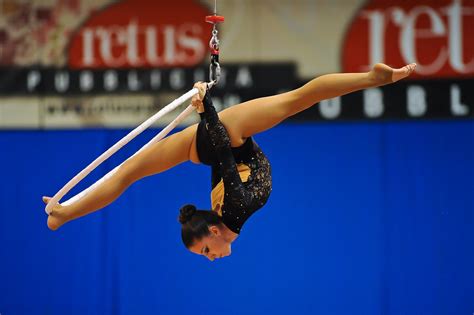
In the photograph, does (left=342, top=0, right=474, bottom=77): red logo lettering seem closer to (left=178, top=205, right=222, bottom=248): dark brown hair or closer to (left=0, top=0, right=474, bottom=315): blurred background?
(left=0, top=0, right=474, bottom=315): blurred background

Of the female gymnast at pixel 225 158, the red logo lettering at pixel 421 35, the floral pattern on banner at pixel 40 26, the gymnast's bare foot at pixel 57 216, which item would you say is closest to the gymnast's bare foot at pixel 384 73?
the female gymnast at pixel 225 158

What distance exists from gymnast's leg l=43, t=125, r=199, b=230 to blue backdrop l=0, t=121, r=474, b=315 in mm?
1786

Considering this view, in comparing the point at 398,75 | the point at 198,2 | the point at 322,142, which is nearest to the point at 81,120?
the point at 198,2

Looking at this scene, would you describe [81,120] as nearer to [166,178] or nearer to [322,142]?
[166,178]

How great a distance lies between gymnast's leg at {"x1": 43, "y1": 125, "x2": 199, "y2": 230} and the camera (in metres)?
3.59

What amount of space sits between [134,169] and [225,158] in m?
0.54

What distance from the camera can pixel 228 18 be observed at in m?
5.68

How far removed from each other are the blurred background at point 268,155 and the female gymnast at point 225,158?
182cm

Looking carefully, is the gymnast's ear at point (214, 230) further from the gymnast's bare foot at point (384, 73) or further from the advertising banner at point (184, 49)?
the advertising banner at point (184, 49)

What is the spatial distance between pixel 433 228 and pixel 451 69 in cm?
113

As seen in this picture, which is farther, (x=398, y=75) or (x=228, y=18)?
(x=228, y=18)

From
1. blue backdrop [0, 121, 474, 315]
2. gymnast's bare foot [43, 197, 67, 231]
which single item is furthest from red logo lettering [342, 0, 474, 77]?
gymnast's bare foot [43, 197, 67, 231]

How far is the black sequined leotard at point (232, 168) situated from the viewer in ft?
10.8

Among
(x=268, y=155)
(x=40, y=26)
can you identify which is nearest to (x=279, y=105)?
(x=268, y=155)
